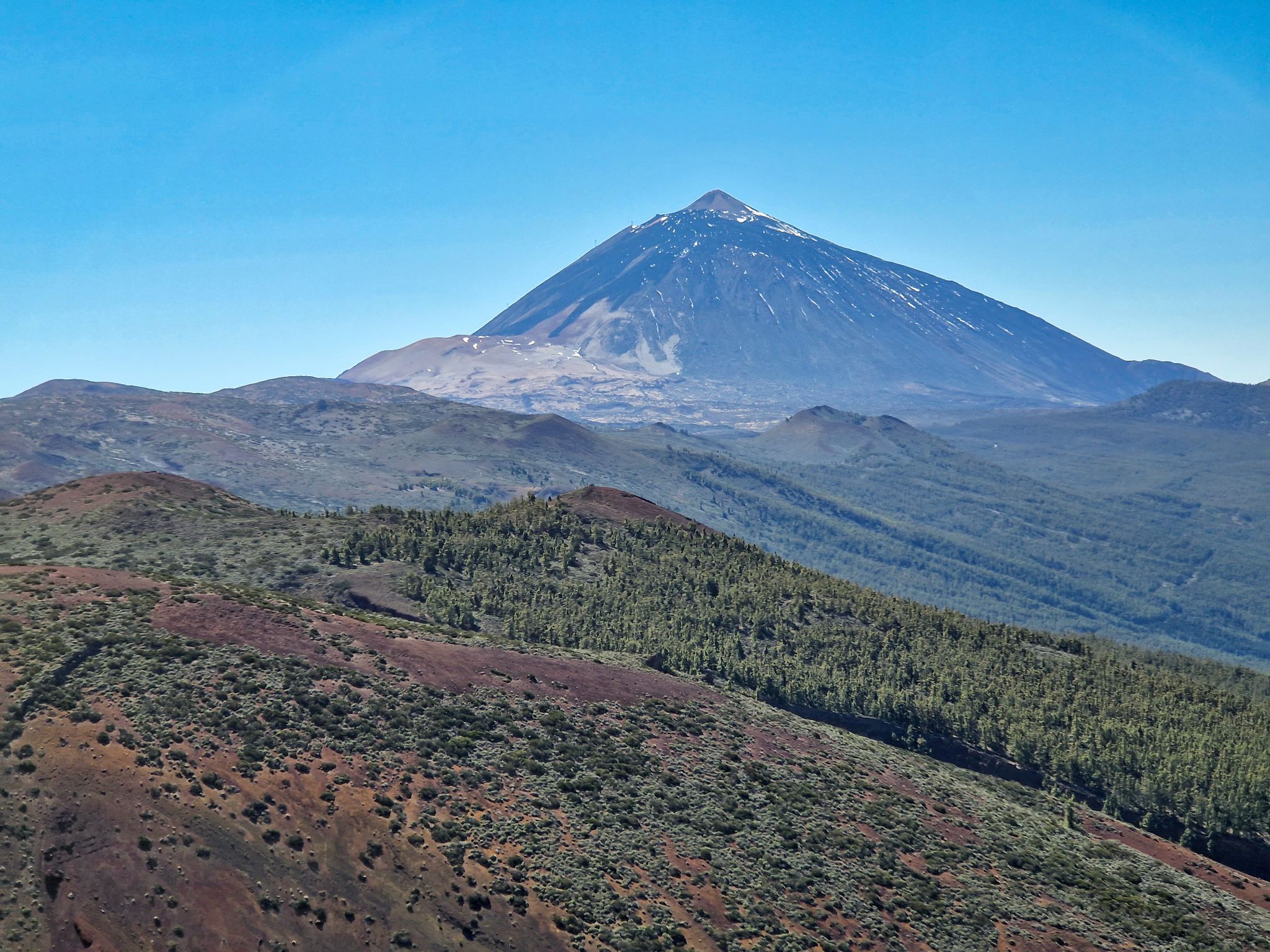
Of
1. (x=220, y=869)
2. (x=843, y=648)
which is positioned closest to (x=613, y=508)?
(x=843, y=648)

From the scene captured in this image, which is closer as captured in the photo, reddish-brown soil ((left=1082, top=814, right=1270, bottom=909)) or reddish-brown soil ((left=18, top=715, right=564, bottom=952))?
reddish-brown soil ((left=18, top=715, right=564, bottom=952))

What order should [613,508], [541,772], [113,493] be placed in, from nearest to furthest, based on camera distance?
[541,772] < [113,493] < [613,508]

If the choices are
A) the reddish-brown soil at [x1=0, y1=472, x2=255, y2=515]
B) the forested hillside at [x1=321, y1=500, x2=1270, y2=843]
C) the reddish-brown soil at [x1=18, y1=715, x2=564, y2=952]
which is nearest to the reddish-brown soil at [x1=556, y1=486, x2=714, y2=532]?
the forested hillside at [x1=321, y1=500, x2=1270, y2=843]

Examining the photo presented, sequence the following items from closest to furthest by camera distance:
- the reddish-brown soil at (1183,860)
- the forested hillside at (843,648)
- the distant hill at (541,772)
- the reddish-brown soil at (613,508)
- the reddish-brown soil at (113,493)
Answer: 1. the distant hill at (541,772)
2. the reddish-brown soil at (1183,860)
3. the forested hillside at (843,648)
4. the reddish-brown soil at (113,493)
5. the reddish-brown soil at (613,508)

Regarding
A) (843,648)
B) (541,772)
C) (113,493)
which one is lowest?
(843,648)

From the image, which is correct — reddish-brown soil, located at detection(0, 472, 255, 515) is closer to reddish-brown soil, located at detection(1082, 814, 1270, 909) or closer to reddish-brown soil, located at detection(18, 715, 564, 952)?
reddish-brown soil, located at detection(18, 715, 564, 952)

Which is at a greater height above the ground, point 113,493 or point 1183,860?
point 113,493

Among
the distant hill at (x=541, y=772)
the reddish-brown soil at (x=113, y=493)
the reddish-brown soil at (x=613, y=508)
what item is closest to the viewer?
the distant hill at (x=541, y=772)

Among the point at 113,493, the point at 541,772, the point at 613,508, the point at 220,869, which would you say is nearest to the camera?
the point at 220,869

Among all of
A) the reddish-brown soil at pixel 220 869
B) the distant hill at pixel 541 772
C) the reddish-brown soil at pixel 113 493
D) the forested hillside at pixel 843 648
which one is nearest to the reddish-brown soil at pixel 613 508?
the forested hillside at pixel 843 648

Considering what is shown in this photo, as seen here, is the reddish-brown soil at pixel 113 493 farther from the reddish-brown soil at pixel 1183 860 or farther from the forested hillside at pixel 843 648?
the reddish-brown soil at pixel 1183 860

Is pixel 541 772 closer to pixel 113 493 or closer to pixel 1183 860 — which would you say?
pixel 1183 860
